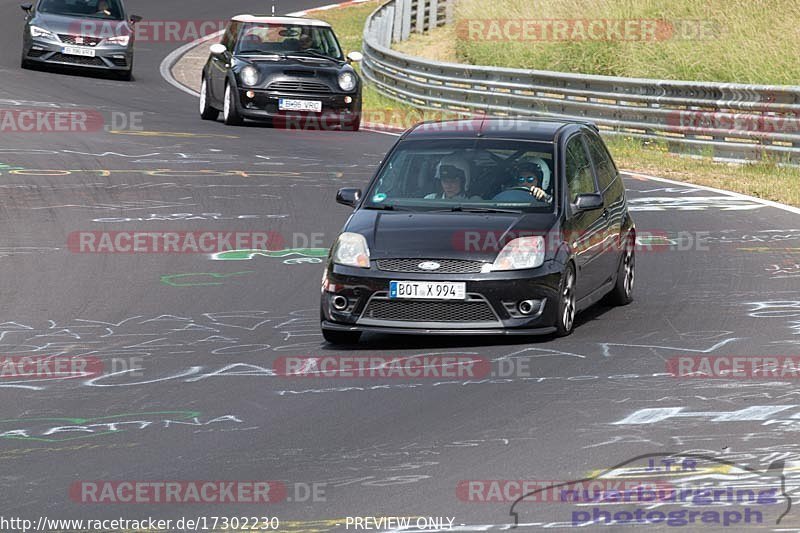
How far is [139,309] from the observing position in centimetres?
1242

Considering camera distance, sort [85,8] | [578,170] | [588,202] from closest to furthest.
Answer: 1. [588,202]
2. [578,170]
3. [85,8]

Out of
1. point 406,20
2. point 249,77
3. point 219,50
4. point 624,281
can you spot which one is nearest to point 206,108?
point 219,50

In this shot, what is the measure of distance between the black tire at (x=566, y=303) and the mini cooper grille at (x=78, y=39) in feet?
→ 69.0

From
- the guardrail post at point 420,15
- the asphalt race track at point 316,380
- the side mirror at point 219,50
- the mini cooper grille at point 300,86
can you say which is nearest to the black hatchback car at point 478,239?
the asphalt race track at point 316,380

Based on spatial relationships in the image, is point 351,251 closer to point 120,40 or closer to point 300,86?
point 300,86

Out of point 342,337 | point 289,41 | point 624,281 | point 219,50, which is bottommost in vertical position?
point 219,50

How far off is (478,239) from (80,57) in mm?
→ 21261

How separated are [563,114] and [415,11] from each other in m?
15.8

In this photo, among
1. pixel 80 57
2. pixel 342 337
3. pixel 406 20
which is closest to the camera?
pixel 342 337

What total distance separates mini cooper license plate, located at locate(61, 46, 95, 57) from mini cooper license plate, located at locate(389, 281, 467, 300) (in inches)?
835

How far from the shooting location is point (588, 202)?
37.3ft

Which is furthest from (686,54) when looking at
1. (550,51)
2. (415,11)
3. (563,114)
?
(415,11)

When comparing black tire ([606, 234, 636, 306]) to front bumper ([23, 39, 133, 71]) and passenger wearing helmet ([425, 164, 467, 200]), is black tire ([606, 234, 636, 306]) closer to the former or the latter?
passenger wearing helmet ([425, 164, 467, 200])

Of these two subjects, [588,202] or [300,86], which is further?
[300,86]
